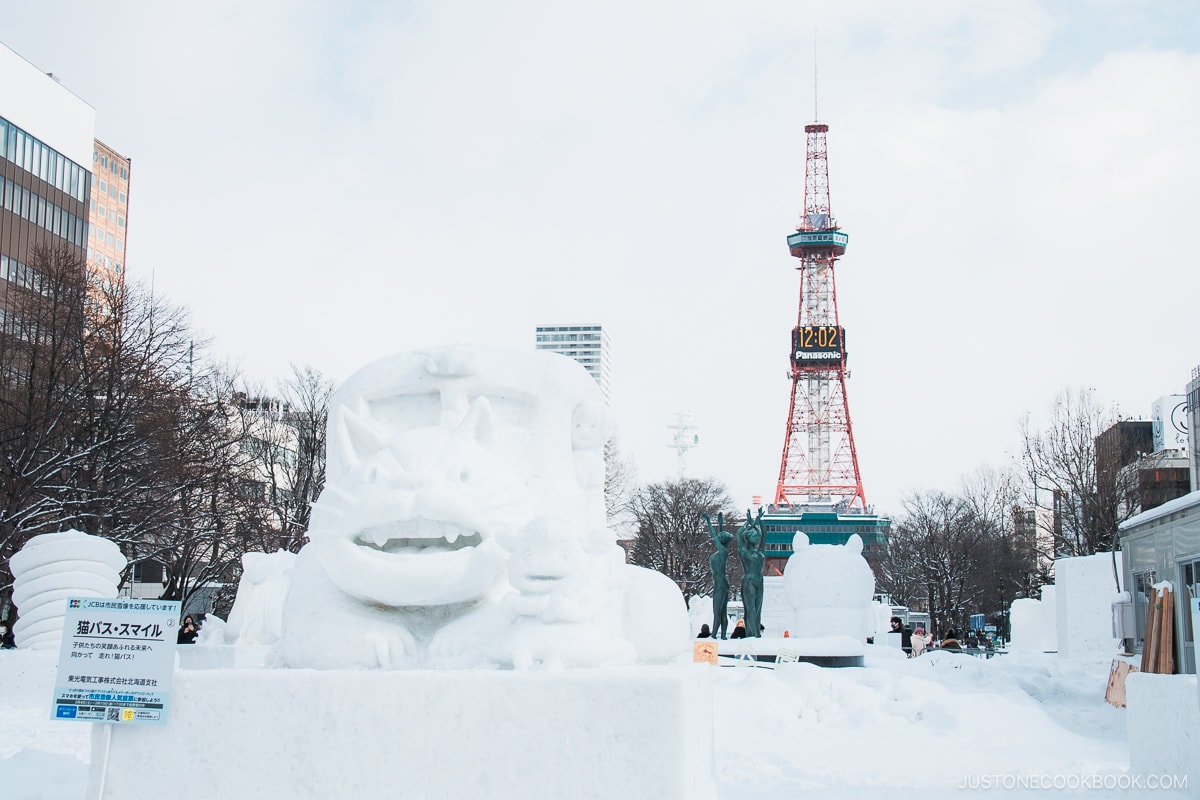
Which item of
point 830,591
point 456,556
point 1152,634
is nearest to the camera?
point 456,556

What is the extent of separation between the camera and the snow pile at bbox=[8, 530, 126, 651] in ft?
40.2

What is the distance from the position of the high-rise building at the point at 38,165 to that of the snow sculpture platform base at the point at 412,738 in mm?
30678

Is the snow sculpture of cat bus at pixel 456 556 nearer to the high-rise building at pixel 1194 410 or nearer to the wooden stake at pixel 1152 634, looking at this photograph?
the wooden stake at pixel 1152 634

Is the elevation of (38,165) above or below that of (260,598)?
above

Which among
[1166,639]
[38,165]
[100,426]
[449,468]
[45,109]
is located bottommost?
[1166,639]

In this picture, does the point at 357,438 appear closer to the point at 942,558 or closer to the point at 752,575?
the point at 752,575

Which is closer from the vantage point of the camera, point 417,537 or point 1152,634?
point 417,537

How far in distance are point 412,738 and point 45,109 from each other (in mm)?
36166

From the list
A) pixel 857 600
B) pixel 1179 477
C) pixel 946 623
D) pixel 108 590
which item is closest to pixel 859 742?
pixel 108 590

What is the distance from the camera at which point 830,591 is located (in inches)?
850

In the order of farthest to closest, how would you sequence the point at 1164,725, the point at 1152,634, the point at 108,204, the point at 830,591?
the point at 108,204, the point at 830,591, the point at 1152,634, the point at 1164,725

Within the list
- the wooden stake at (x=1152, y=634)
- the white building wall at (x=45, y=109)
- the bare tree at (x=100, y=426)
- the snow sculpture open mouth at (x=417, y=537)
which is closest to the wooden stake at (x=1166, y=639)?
the wooden stake at (x=1152, y=634)

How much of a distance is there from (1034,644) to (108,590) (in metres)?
22.8

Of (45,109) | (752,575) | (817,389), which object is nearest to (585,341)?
(817,389)
